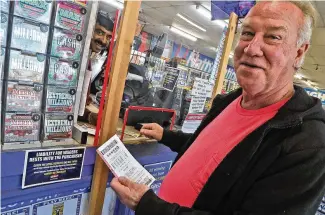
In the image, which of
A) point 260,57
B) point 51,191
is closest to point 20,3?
point 51,191

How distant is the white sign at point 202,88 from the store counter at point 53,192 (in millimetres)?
713

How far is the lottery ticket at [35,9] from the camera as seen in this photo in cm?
→ 92

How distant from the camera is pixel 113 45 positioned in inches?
45.9

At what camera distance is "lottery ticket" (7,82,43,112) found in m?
0.97

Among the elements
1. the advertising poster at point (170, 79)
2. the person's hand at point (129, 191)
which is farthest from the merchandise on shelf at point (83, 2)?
the advertising poster at point (170, 79)

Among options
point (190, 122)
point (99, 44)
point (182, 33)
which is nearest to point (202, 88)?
point (190, 122)

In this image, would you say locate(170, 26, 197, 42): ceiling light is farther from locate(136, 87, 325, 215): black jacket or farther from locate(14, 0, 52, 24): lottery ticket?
locate(136, 87, 325, 215): black jacket

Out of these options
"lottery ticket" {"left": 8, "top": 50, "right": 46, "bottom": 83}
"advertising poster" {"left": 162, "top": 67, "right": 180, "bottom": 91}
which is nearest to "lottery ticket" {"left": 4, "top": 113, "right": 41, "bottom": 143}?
"lottery ticket" {"left": 8, "top": 50, "right": 46, "bottom": 83}

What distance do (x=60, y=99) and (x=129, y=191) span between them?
515 millimetres

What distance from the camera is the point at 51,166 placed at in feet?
3.61

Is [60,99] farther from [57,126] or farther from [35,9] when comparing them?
[35,9]

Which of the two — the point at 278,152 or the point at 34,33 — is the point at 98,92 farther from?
the point at 278,152

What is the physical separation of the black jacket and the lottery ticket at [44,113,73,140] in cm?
51

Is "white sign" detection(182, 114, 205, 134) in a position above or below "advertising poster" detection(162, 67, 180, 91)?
below
